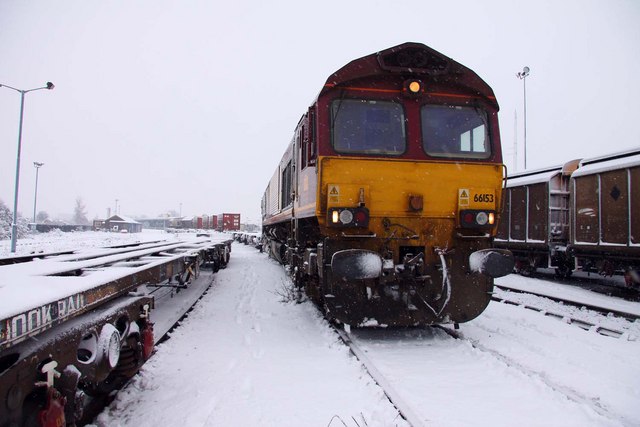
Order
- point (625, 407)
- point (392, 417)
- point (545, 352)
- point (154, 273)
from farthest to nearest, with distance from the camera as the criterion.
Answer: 1. point (545, 352)
2. point (154, 273)
3. point (625, 407)
4. point (392, 417)

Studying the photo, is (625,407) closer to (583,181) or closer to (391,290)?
(391,290)

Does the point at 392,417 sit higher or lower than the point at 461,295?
lower

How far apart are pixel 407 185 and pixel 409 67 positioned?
1.52 metres

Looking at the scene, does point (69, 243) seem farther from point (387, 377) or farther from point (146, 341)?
point (387, 377)

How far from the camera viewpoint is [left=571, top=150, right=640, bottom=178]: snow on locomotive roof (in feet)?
31.5

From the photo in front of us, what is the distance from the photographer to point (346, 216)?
511 cm

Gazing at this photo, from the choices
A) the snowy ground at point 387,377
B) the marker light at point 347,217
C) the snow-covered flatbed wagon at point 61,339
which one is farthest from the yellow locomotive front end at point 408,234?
the snow-covered flatbed wagon at point 61,339

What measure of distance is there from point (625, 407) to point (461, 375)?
50.8 inches

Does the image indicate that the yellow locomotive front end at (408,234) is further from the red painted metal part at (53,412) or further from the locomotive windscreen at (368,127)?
the red painted metal part at (53,412)

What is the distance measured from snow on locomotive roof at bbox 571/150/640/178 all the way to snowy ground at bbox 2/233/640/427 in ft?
15.7

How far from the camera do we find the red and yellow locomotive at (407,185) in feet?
16.9

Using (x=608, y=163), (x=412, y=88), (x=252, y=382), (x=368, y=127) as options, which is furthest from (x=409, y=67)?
(x=608, y=163)

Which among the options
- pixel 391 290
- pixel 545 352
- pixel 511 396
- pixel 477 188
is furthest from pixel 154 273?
pixel 545 352

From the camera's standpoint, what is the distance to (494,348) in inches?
195
